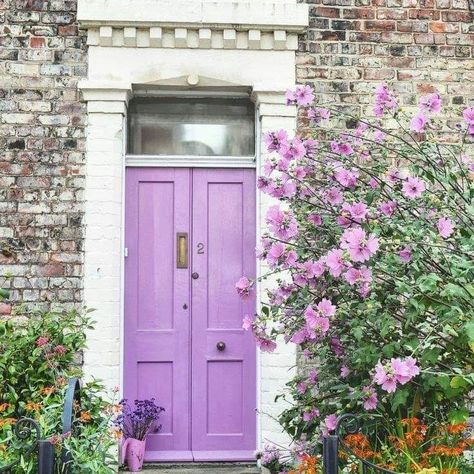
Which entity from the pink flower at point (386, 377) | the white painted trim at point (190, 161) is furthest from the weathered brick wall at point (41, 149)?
the pink flower at point (386, 377)

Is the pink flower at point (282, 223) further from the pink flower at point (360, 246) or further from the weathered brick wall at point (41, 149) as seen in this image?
the weathered brick wall at point (41, 149)

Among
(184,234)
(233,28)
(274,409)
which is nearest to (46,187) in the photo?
(184,234)

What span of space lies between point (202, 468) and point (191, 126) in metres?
2.76

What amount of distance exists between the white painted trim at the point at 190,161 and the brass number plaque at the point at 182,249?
58 centimetres

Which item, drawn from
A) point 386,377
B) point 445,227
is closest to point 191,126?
point 445,227

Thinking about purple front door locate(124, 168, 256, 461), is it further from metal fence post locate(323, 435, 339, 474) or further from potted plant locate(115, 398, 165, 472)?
metal fence post locate(323, 435, 339, 474)

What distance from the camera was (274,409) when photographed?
6.29 metres

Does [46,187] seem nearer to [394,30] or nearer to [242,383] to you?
[242,383]

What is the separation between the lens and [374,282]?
4.12m

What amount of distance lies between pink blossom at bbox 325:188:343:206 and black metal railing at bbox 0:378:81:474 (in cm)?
169

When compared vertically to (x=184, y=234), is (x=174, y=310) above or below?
below

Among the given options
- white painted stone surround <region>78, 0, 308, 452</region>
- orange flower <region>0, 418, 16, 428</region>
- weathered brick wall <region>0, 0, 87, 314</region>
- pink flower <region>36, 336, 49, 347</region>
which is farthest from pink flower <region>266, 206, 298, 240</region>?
weathered brick wall <region>0, 0, 87, 314</region>

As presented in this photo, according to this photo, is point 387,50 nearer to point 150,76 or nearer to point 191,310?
point 150,76

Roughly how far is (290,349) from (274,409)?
48 centimetres
